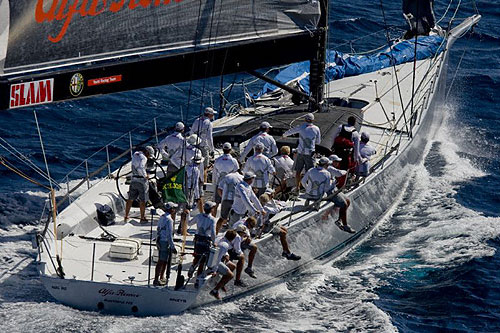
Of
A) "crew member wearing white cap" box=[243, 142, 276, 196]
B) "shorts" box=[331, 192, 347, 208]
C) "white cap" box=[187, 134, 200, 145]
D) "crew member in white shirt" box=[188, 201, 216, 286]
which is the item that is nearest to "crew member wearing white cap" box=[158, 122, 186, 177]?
"white cap" box=[187, 134, 200, 145]

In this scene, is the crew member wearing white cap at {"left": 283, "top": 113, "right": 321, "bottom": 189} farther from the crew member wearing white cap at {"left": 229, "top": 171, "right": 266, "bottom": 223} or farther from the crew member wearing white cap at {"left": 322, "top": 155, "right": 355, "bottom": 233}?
the crew member wearing white cap at {"left": 229, "top": 171, "right": 266, "bottom": 223}

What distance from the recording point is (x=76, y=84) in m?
15.3

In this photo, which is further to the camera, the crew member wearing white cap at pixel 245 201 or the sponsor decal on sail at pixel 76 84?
the crew member wearing white cap at pixel 245 201

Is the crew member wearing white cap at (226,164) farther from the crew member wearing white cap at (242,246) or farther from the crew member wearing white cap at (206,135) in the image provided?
the crew member wearing white cap at (206,135)

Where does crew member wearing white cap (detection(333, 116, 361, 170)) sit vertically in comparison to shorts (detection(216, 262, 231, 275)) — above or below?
above

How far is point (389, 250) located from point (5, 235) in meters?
7.43

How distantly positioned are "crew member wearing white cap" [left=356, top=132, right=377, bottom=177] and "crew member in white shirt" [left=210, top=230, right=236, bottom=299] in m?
4.74

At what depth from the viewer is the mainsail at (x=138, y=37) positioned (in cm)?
1481

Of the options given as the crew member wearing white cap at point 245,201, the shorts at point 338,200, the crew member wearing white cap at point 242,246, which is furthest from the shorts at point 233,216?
the shorts at point 338,200

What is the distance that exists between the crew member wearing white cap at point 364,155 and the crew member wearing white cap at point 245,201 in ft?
11.6

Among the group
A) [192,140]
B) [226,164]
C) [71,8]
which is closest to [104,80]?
[71,8]

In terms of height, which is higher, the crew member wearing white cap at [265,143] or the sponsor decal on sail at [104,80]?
the sponsor decal on sail at [104,80]

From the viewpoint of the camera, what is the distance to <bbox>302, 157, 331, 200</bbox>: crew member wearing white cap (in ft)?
59.5

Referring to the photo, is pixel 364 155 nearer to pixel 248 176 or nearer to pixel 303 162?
pixel 303 162
